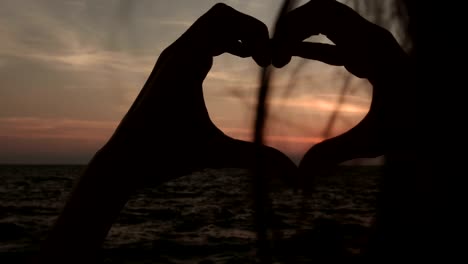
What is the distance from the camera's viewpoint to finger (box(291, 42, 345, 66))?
1.15 metres

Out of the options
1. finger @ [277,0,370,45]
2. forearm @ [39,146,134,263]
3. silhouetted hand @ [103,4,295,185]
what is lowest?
forearm @ [39,146,134,263]

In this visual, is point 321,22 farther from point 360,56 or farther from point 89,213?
point 89,213

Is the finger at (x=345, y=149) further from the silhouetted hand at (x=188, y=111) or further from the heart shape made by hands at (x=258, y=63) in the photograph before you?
the silhouetted hand at (x=188, y=111)

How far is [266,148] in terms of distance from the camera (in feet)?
3.24

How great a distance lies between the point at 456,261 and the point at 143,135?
78 cm

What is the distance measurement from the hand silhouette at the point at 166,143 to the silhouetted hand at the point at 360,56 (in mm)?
73

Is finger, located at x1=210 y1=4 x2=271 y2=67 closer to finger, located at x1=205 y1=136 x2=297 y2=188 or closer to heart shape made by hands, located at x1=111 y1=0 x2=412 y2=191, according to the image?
heart shape made by hands, located at x1=111 y1=0 x2=412 y2=191

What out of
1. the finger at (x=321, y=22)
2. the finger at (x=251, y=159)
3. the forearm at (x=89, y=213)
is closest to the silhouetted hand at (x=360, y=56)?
the finger at (x=321, y=22)

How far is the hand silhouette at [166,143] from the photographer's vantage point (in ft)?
3.37

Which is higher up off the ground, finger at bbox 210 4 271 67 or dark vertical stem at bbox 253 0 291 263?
finger at bbox 210 4 271 67

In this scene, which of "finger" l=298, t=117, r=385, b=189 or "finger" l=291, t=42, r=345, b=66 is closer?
"finger" l=298, t=117, r=385, b=189

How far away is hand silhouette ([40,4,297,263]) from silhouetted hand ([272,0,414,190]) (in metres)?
0.07

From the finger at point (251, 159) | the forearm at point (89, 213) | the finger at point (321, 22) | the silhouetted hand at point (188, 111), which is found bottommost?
the forearm at point (89, 213)

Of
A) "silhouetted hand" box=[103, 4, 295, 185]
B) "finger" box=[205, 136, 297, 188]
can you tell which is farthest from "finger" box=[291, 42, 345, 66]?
"finger" box=[205, 136, 297, 188]
